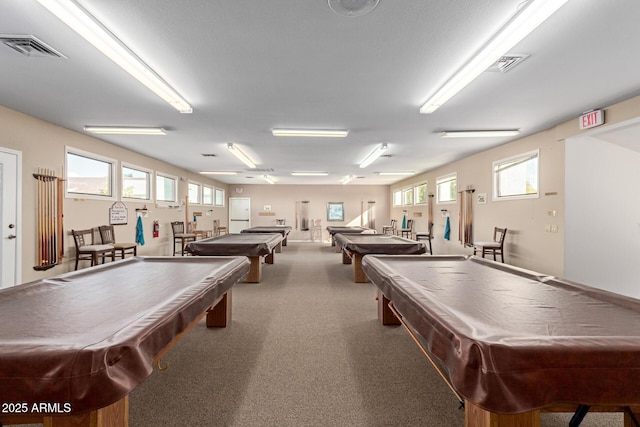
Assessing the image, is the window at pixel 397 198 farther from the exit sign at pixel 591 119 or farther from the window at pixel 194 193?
the exit sign at pixel 591 119

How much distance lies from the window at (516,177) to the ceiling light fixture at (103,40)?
5.83 meters

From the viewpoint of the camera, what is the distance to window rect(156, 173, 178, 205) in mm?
8105

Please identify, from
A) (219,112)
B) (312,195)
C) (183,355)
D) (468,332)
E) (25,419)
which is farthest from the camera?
(312,195)

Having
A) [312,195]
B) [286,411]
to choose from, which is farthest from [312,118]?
[312,195]

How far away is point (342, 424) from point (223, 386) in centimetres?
85

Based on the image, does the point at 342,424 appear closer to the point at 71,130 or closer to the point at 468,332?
the point at 468,332

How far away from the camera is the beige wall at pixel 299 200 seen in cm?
1334

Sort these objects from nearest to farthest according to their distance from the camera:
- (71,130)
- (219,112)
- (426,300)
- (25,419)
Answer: (25,419), (426,300), (219,112), (71,130)

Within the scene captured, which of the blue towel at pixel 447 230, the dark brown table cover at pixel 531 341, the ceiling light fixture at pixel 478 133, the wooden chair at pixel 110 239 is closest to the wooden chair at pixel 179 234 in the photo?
the wooden chair at pixel 110 239

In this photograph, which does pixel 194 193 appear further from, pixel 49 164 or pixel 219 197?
pixel 49 164

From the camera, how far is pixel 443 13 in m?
2.10

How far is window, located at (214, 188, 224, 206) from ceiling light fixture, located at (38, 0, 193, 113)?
936cm

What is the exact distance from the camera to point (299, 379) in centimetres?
209

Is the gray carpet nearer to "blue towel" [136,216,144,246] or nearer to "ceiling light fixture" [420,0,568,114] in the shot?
"ceiling light fixture" [420,0,568,114]
